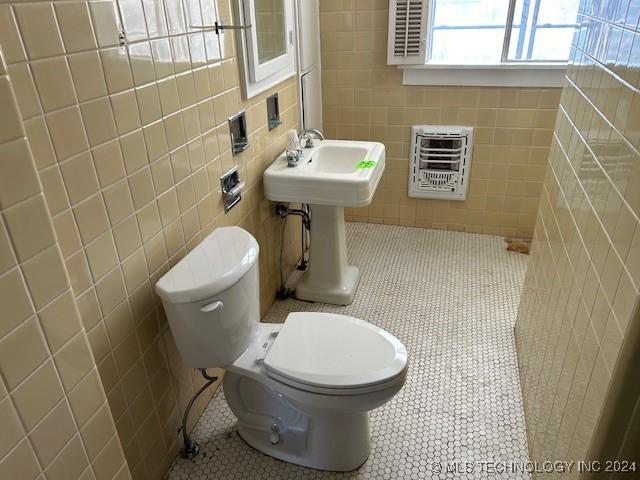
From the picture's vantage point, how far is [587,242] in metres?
1.25

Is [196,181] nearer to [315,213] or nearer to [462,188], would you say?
[315,213]

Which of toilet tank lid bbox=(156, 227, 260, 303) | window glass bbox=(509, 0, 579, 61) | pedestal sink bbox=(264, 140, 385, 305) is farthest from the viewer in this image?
window glass bbox=(509, 0, 579, 61)

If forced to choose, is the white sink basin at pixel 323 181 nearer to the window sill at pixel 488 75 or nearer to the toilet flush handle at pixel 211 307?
the window sill at pixel 488 75

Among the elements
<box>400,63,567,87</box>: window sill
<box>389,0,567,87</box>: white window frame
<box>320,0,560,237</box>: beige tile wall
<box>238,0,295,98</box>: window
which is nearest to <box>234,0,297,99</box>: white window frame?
<box>238,0,295,98</box>: window

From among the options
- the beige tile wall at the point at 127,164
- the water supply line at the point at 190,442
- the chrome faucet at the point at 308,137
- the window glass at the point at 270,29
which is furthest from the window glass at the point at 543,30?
the water supply line at the point at 190,442

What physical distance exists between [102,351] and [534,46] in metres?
2.60

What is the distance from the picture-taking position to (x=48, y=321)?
2.67ft

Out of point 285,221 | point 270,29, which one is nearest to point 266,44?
point 270,29

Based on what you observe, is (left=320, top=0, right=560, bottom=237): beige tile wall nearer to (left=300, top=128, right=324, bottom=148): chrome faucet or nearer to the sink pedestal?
(left=300, top=128, right=324, bottom=148): chrome faucet

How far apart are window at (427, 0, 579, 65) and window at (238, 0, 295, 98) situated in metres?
0.91

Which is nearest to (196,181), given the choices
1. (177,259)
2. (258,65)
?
(177,259)

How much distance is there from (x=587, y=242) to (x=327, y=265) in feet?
4.38

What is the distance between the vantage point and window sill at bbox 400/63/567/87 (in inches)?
99.4

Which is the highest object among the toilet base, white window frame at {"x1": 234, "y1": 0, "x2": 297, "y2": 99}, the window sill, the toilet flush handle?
white window frame at {"x1": 234, "y1": 0, "x2": 297, "y2": 99}
